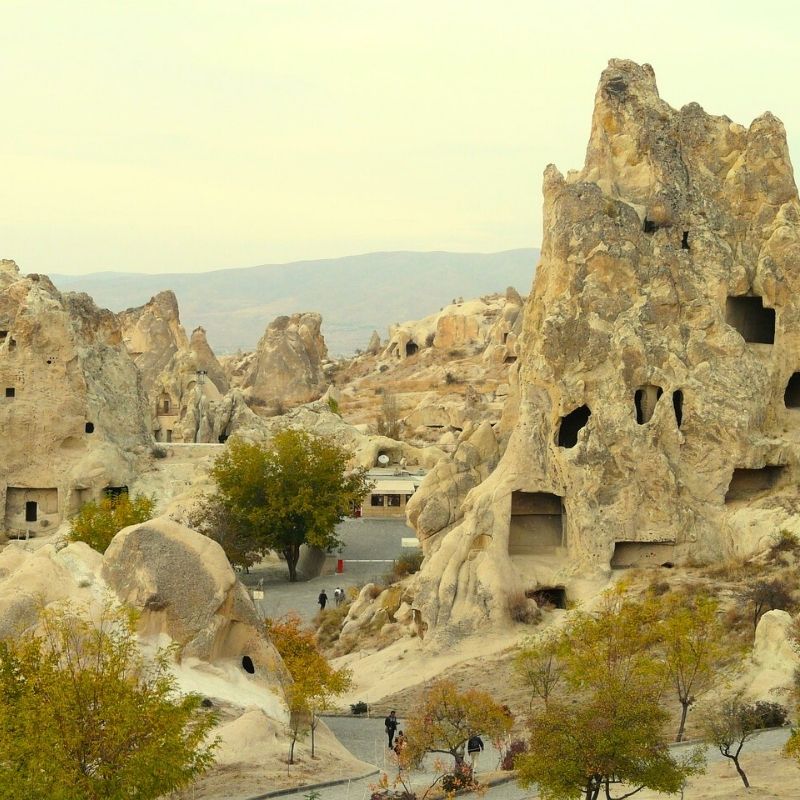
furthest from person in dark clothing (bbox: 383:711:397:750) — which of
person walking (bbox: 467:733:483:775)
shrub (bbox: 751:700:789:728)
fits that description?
shrub (bbox: 751:700:789:728)

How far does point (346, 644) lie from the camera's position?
33.8m

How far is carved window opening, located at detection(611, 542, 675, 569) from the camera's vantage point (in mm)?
32591

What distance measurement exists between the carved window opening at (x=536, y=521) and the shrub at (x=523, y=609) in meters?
2.82

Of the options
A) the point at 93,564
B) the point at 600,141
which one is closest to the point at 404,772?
the point at 93,564

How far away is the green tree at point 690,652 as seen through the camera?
2273cm

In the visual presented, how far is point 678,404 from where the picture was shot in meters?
33.7

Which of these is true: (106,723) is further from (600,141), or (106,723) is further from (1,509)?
(1,509)

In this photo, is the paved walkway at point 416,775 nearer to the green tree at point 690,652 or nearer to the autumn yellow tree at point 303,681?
the autumn yellow tree at point 303,681

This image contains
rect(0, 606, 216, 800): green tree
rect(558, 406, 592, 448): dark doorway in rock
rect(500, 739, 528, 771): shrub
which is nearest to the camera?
rect(0, 606, 216, 800): green tree

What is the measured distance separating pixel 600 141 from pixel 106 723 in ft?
77.2

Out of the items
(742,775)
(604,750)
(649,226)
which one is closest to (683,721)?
(742,775)

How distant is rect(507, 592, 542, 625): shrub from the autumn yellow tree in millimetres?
4962

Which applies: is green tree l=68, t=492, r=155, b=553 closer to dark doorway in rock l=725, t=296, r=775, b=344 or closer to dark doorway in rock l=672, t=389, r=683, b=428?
dark doorway in rock l=672, t=389, r=683, b=428

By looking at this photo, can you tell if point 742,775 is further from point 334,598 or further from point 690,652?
point 334,598
